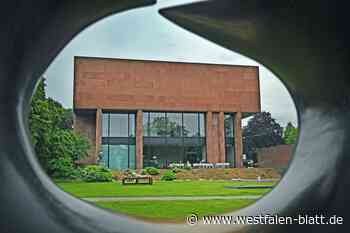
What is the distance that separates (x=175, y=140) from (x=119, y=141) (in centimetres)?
491

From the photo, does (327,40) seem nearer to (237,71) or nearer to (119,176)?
(119,176)

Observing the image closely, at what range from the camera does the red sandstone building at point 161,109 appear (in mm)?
33219

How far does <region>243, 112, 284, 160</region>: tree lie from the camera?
59531 millimetres

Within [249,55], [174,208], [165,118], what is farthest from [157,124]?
[249,55]

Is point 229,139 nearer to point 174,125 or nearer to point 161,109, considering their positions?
point 174,125

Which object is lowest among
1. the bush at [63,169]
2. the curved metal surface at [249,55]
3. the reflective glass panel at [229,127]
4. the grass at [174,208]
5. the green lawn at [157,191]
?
the green lawn at [157,191]

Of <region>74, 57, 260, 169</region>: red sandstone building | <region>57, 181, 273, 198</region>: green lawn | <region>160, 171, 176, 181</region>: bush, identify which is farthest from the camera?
<region>74, 57, 260, 169</region>: red sandstone building

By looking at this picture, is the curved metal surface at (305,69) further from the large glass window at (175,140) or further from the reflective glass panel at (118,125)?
the large glass window at (175,140)

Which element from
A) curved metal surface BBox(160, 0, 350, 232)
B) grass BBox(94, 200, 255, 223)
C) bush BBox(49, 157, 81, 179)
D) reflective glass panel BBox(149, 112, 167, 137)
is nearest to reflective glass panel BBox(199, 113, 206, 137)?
reflective glass panel BBox(149, 112, 167, 137)

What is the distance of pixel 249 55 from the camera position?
4.88 metres

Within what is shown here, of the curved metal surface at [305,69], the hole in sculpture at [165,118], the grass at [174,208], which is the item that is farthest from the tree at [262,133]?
the curved metal surface at [305,69]

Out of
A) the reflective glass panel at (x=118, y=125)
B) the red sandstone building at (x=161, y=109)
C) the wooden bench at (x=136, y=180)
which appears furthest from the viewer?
the reflective glass panel at (x=118, y=125)

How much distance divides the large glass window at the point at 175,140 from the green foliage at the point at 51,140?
22.8ft

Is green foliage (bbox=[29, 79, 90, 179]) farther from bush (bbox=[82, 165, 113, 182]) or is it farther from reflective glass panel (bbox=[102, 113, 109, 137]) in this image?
reflective glass panel (bbox=[102, 113, 109, 137])
